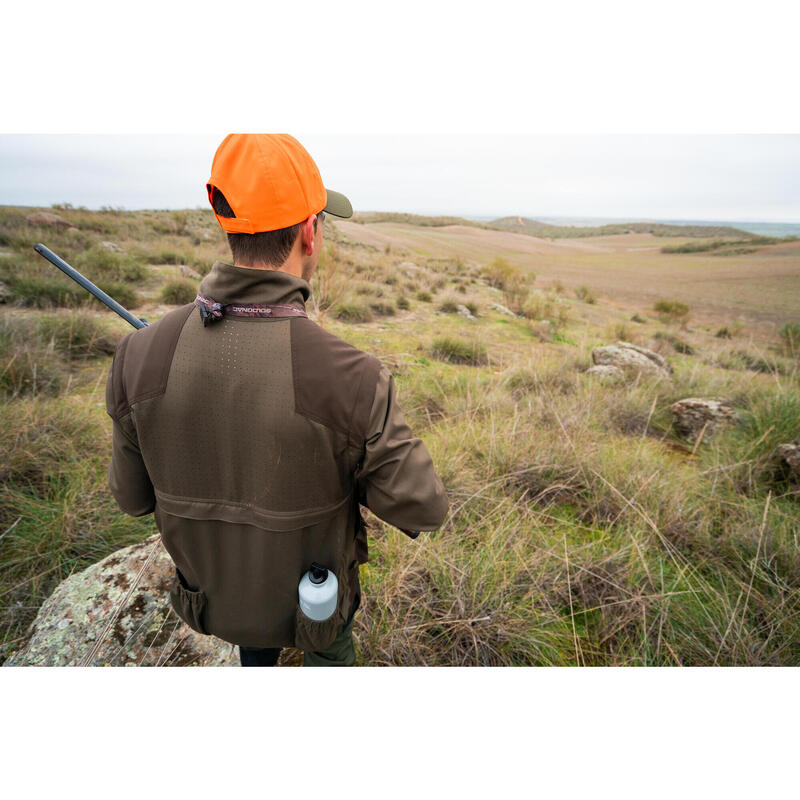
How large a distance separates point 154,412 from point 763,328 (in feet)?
50.9

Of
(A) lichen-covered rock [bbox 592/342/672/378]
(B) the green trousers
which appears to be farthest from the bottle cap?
(A) lichen-covered rock [bbox 592/342/672/378]

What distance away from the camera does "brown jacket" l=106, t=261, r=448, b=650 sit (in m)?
0.89

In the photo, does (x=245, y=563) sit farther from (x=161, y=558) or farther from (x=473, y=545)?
(x=473, y=545)

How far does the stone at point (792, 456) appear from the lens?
113 inches

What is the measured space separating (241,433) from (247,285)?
35 centimetres

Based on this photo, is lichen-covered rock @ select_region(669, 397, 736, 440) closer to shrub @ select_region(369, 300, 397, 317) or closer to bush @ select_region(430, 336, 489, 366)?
bush @ select_region(430, 336, 489, 366)

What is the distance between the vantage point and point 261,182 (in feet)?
3.06

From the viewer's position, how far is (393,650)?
5.69 ft

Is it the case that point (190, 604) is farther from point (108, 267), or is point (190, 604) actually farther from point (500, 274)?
point (500, 274)

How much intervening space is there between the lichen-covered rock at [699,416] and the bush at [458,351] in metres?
2.75

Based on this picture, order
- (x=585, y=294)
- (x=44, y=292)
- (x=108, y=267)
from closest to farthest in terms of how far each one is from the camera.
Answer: (x=44, y=292) → (x=108, y=267) → (x=585, y=294)

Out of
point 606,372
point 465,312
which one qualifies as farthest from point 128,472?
point 465,312

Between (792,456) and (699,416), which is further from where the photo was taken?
(699,416)

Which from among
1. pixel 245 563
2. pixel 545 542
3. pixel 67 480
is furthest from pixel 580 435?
pixel 67 480
